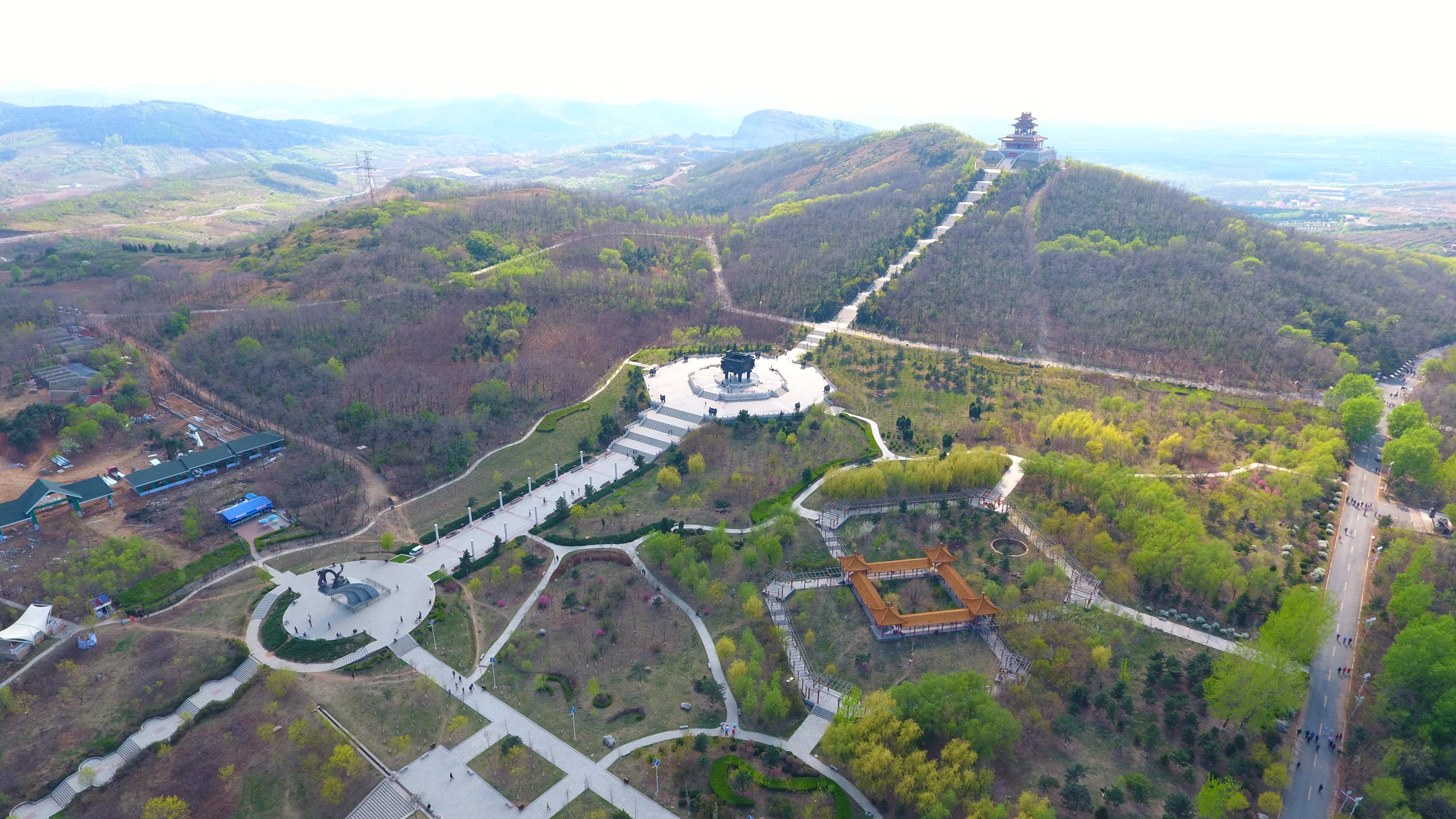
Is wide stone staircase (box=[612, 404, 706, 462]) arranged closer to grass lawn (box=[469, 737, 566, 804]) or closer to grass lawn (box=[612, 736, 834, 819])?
grass lawn (box=[469, 737, 566, 804])

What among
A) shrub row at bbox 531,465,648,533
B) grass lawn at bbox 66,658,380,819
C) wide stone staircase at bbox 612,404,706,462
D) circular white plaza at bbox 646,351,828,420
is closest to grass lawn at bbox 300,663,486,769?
grass lawn at bbox 66,658,380,819

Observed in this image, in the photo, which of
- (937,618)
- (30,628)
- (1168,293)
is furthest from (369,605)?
(1168,293)

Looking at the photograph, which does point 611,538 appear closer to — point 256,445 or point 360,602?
point 360,602

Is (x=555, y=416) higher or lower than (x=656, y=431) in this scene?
lower

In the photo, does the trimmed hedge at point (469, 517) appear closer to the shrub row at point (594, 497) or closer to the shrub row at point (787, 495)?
the shrub row at point (594, 497)

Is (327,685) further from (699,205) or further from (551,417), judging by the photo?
(699,205)
